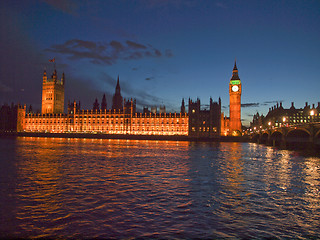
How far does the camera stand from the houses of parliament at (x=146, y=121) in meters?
124

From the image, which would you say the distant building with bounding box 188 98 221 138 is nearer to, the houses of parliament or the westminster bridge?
the houses of parliament

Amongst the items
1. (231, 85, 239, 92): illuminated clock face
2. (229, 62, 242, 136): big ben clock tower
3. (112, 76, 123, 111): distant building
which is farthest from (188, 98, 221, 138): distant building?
(112, 76, 123, 111): distant building

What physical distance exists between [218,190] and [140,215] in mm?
5956

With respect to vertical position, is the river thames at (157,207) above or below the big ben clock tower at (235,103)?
below

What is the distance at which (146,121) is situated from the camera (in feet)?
447

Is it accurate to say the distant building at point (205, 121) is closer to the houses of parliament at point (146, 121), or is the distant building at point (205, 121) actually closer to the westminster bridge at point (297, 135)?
the houses of parliament at point (146, 121)

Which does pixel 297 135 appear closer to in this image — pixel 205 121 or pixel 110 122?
pixel 205 121

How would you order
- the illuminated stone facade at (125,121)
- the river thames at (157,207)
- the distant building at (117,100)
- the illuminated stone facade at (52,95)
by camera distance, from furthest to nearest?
1. the distant building at (117,100)
2. the illuminated stone facade at (52,95)
3. the illuminated stone facade at (125,121)
4. the river thames at (157,207)

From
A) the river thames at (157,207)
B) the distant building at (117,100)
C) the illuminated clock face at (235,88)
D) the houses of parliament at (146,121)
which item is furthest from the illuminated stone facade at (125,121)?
the river thames at (157,207)

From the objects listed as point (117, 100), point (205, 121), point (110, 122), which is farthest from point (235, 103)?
point (117, 100)

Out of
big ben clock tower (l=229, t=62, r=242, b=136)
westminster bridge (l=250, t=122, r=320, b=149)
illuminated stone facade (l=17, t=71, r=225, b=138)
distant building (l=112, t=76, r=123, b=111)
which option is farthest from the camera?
distant building (l=112, t=76, r=123, b=111)

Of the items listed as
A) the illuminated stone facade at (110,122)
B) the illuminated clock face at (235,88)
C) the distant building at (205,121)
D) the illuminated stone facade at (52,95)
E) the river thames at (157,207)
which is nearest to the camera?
the river thames at (157,207)

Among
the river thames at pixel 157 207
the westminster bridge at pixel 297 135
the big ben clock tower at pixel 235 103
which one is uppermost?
the big ben clock tower at pixel 235 103

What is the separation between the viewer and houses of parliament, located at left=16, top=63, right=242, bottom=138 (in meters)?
124
